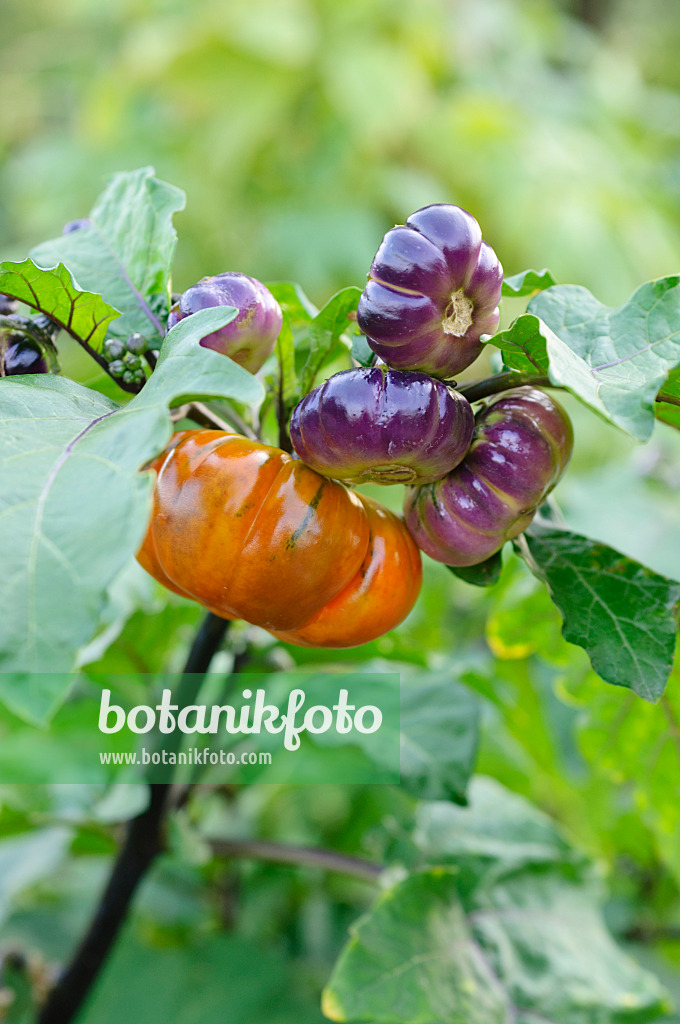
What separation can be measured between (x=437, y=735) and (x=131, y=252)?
0.34 metres

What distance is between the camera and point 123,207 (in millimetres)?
398

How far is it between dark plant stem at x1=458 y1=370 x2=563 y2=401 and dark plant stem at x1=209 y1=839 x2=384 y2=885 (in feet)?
1.15

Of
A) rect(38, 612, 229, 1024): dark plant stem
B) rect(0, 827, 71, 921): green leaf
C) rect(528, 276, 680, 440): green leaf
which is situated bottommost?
rect(0, 827, 71, 921): green leaf

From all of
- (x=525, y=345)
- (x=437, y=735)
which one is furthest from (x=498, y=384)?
(x=437, y=735)

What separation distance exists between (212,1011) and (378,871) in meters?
0.23

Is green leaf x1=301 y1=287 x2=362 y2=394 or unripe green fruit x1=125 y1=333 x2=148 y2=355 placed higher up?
green leaf x1=301 y1=287 x2=362 y2=394

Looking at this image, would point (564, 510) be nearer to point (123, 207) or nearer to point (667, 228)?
point (123, 207)

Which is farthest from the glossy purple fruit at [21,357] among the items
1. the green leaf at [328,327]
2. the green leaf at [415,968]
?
the green leaf at [415,968]

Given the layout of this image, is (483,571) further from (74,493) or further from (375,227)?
(375,227)

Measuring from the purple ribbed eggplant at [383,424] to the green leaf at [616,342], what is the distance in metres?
0.05

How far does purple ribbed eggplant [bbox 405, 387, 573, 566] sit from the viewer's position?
1.01 feet

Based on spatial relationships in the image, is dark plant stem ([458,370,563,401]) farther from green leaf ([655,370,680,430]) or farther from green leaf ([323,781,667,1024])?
green leaf ([323,781,667,1024])

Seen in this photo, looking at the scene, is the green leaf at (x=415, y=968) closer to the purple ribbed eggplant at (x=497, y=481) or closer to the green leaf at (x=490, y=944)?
the green leaf at (x=490, y=944)

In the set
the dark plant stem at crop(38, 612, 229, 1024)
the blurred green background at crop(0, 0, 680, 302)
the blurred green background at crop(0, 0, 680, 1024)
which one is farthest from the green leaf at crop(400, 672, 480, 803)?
the blurred green background at crop(0, 0, 680, 302)
